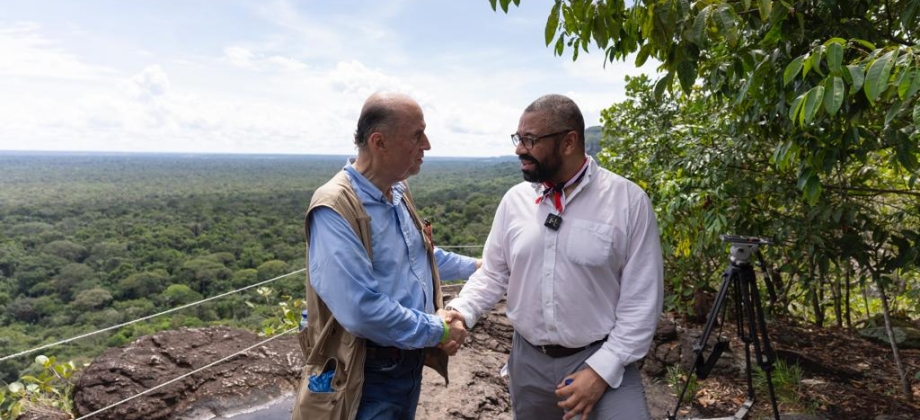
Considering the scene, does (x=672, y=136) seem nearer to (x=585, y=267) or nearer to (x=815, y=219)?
(x=815, y=219)

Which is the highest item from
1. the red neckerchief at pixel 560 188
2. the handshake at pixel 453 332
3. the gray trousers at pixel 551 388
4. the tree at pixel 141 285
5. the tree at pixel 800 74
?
the tree at pixel 800 74

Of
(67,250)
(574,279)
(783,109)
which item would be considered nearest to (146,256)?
(67,250)

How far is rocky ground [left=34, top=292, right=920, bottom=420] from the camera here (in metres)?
3.18

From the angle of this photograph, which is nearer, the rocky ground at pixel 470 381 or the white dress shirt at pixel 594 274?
the white dress shirt at pixel 594 274

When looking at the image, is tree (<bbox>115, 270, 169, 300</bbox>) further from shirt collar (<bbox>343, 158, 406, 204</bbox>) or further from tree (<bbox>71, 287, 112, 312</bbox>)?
shirt collar (<bbox>343, 158, 406, 204</bbox>)

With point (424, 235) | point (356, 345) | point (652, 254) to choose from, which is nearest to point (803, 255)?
point (652, 254)

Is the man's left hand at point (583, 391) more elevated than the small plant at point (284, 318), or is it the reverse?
the man's left hand at point (583, 391)

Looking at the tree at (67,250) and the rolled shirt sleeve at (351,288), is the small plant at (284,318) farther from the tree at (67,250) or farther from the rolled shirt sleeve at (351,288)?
the tree at (67,250)

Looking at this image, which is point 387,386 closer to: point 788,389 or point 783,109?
point 783,109

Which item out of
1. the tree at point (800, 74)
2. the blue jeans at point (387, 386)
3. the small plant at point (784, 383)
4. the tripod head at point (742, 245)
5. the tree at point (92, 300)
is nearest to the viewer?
the tree at point (800, 74)

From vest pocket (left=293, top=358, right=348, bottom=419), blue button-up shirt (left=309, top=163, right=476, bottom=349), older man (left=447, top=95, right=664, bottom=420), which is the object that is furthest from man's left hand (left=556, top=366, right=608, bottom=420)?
vest pocket (left=293, top=358, right=348, bottom=419)

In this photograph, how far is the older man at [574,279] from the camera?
1752 mm

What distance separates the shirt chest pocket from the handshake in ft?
1.46

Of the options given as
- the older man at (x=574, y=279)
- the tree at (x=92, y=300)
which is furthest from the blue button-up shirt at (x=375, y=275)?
the tree at (x=92, y=300)
